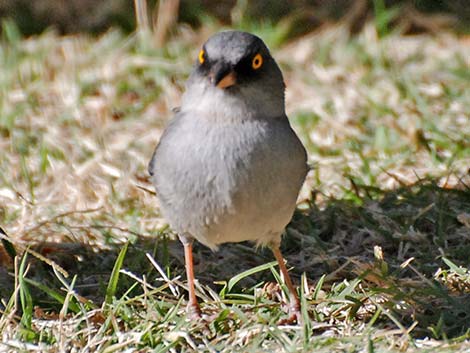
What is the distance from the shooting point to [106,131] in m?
7.10

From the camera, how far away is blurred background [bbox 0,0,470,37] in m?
8.52

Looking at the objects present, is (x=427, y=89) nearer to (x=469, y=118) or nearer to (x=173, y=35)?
(x=469, y=118)

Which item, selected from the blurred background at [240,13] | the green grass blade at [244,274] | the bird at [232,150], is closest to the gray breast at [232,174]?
the bird at [232,150]

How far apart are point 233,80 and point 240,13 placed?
4223 mm

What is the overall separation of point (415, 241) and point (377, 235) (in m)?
0.22

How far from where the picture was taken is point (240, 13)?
846cm

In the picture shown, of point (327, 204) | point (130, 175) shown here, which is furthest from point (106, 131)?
point (327, 204)

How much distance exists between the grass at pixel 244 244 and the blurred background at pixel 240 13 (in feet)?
0.80

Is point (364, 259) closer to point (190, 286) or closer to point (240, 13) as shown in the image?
point (190, 286)

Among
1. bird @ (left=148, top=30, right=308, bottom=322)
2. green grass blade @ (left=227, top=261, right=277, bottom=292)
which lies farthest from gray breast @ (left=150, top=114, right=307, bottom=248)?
green grass blade @ (left=227, top=261, right=277, bottom=292)

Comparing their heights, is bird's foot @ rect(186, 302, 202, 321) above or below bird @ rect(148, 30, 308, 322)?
below

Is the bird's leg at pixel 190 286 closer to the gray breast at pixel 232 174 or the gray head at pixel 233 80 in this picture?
the gray breast at pixel 232 174

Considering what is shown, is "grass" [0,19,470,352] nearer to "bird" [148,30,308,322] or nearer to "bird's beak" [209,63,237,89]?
"bird" [148,30,308,322]

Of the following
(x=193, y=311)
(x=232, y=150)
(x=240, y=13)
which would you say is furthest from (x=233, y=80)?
(x=240, y=13)
